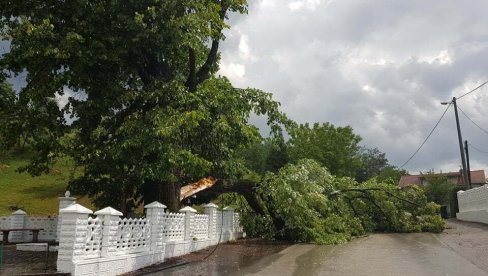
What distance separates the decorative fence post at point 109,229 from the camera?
9.82 metres

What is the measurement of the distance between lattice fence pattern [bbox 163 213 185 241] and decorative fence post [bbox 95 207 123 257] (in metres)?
2.86

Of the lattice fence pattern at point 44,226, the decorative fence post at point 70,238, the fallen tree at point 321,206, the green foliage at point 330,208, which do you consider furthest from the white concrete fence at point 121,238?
the lattice fence pattern at point 44,226

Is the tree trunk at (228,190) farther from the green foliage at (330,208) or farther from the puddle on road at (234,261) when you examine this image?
the puddle on road at (234,261)

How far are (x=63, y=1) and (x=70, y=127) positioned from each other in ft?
12.8

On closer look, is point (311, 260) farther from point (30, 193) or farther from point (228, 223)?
point (30, 193)

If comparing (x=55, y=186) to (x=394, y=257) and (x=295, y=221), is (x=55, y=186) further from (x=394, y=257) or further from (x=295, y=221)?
(x=394, y=257)

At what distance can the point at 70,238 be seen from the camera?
884 cm

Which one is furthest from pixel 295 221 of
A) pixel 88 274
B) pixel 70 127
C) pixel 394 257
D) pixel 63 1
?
pixel 63 1

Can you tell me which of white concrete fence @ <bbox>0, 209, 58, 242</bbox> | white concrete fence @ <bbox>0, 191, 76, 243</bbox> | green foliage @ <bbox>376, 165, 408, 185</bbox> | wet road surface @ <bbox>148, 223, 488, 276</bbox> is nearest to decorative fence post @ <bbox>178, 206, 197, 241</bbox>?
wet road surface @ <bbox>148, 223, 488, 276</bbox>

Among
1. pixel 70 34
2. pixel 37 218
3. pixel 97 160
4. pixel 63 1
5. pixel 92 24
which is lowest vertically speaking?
pixel 37 218

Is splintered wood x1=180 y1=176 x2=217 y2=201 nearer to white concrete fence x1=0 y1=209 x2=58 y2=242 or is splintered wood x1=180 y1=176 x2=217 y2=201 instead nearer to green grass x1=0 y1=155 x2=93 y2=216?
white concrete fence x1=0 y1=209 x2=58 y2=242

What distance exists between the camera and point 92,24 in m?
13.3

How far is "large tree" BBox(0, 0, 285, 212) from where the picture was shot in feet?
40.2

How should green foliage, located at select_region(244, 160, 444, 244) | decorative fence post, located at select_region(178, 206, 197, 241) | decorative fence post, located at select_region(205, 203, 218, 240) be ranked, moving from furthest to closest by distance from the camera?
green foliage, located at select_region(244, 160, 444, 244)
decorative fence post, located at select_region(205, 203, 218, 240)
decorative fence post, located at select_region(178, 206, 197, 241)
